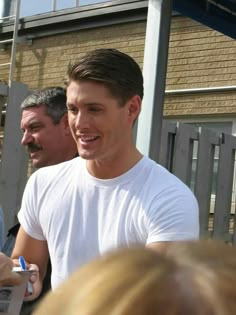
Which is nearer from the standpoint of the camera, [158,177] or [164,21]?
[158,177]

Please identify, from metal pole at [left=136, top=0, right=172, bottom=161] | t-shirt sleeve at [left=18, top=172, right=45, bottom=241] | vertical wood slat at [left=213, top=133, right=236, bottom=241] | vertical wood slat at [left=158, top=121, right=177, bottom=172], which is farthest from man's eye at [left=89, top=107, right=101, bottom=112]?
vertical wood slat at [left=213, top=133, right=236, bottom=241]

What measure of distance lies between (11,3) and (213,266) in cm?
1210

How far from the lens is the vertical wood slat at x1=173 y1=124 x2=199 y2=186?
5.50 meters

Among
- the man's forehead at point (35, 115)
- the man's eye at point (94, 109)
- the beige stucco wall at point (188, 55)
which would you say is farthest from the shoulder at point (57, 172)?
the beige stucco wall at point (188, 55)

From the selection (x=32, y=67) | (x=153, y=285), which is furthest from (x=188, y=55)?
(x=153, y=285)

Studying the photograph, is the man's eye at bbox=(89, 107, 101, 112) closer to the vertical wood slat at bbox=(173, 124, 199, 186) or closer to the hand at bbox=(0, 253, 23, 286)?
the hand at bbox=(0, 253, 23, 286)

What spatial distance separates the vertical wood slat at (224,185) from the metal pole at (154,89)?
1.97m

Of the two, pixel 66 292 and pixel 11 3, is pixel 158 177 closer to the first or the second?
pixel 66 292

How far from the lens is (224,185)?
21.0ft

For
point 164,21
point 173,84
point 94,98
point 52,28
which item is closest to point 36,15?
point 52,28

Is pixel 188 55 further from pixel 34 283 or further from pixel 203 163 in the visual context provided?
pixel 34 283

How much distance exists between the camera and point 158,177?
236 cm

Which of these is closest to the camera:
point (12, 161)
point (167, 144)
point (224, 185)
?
point (12, 161)

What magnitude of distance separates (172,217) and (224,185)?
4.22 m
